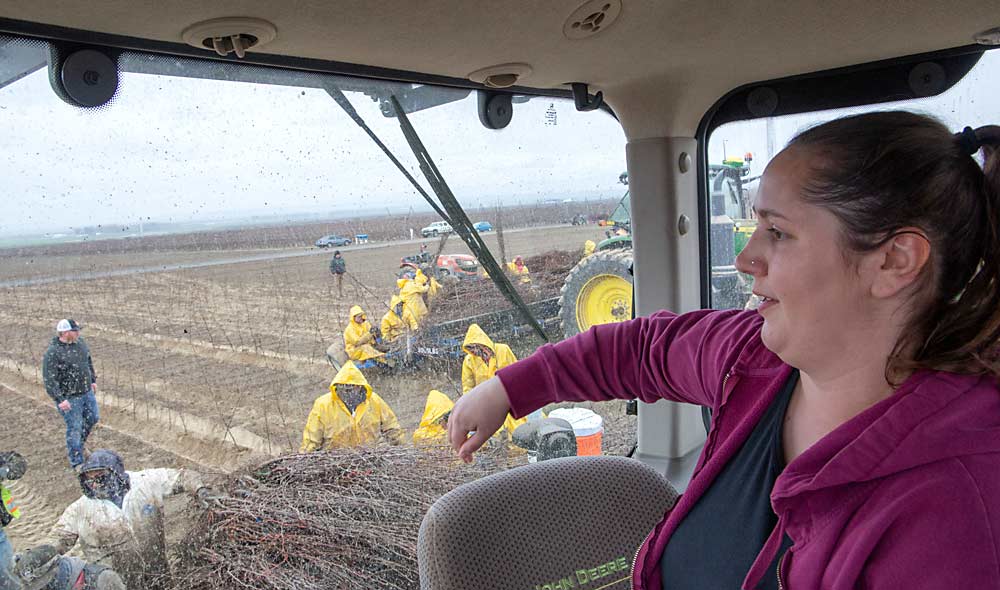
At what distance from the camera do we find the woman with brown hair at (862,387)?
84 cm

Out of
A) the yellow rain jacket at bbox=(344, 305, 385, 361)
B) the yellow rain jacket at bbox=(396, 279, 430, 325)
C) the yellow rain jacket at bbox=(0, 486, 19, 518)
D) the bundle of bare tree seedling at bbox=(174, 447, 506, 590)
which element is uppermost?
the yellow rain jacket at bbox=(396, 279, 430, 325)

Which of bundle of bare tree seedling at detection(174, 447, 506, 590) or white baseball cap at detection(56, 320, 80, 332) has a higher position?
white baseball cap at detection(56, 320, 80, 332)

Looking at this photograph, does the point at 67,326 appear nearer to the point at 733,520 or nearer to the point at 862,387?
the point at 733,520

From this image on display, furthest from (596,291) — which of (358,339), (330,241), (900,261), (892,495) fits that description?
(892,495)

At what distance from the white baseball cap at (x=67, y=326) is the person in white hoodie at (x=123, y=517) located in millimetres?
295

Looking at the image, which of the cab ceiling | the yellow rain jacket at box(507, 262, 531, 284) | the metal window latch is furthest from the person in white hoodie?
the metal window latch

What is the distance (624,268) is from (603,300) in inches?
6.1

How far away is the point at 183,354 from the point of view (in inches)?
70.4

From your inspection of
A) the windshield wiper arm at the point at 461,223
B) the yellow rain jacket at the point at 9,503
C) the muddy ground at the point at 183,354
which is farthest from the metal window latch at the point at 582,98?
the yellow rain jacket at the point at 9,503

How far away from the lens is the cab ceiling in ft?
4.47

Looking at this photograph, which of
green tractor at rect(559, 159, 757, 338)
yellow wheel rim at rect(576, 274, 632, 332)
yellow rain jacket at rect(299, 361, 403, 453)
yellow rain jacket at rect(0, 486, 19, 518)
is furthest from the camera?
yellow wheel rim at rect(576, 274, 632, 332)

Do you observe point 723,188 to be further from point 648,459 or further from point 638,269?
point 648,459

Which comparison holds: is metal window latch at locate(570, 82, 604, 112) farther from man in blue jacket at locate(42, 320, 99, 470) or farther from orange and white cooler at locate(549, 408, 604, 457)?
man in blue jacket at locate(42, 320, 99, 470)

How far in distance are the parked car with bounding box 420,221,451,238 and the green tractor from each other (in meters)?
0.63
